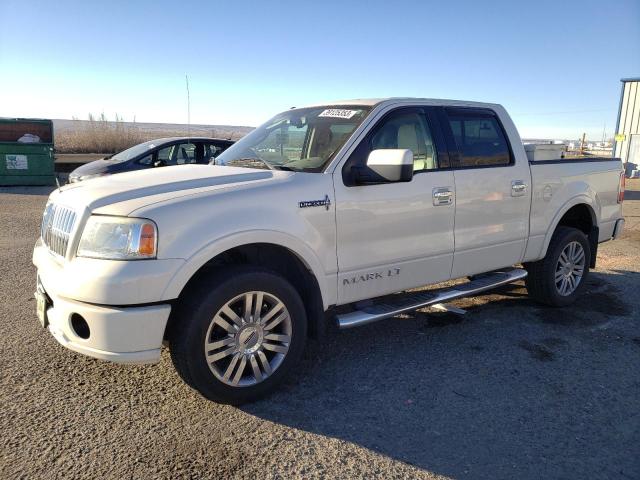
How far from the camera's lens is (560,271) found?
18.1 feet

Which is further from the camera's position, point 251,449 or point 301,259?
point 301,259

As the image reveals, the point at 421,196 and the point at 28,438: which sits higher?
the point at 421,196

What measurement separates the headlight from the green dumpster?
15052mm

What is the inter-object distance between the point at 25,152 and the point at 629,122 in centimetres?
2474

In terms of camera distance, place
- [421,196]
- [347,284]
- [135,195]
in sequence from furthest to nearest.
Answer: [421,196], [347,284], [135,195]

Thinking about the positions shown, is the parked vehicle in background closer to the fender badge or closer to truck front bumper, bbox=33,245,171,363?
the fender badge

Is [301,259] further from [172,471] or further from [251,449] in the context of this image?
[172,471]

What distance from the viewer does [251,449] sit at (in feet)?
9.73

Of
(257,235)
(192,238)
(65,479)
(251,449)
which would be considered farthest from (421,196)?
(65,479)

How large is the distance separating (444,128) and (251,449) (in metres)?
3.01

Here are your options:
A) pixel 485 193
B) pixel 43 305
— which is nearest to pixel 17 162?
pixel 43 305

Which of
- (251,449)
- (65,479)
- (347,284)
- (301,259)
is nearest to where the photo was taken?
(65,479)

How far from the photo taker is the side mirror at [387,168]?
3627 mm

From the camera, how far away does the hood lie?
324cm
